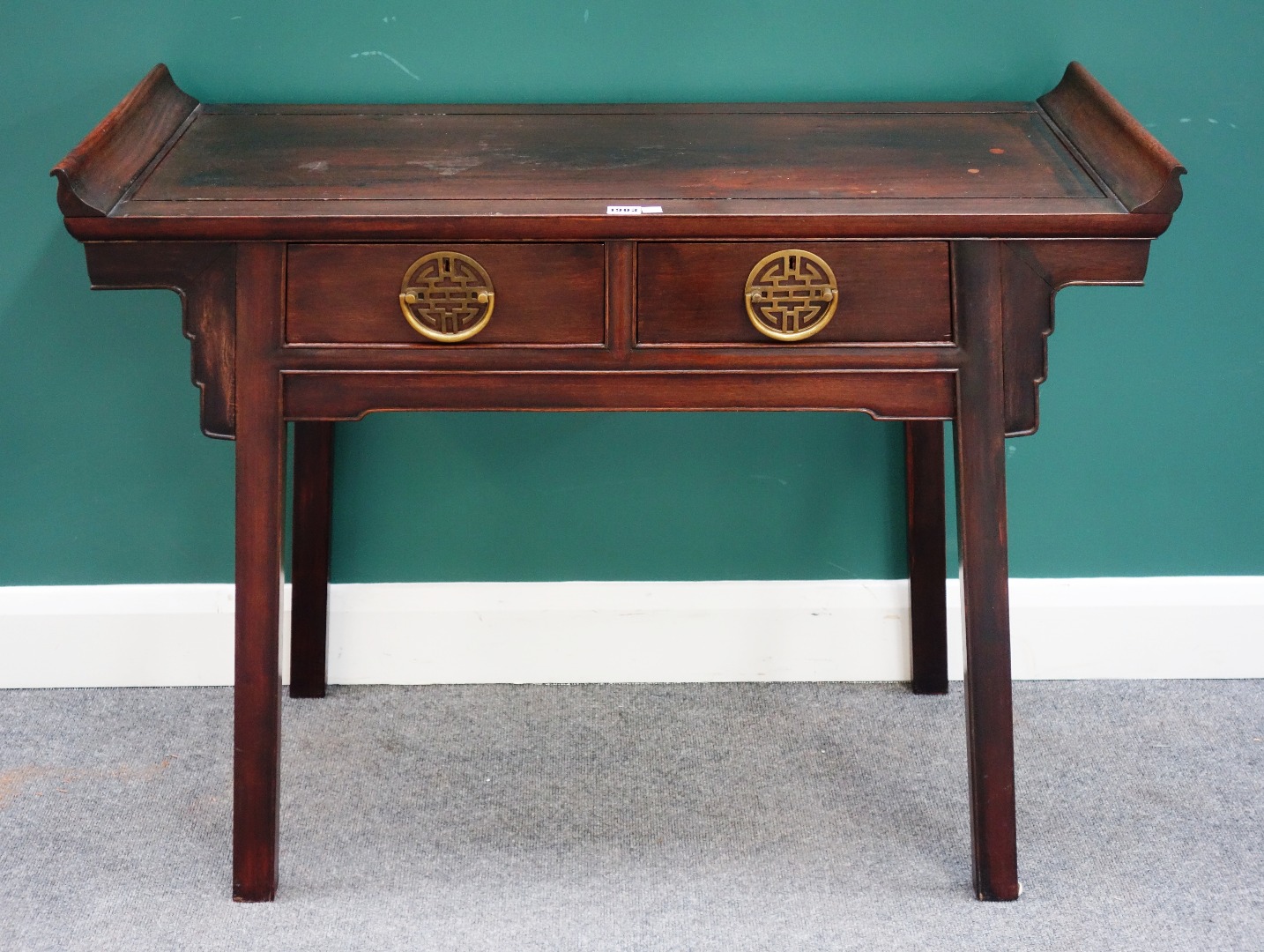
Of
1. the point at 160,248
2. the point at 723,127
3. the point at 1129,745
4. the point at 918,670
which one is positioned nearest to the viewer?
the point at 160,248

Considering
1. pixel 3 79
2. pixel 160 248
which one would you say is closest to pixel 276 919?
pixel 160 248

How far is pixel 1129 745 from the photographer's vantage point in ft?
6.11

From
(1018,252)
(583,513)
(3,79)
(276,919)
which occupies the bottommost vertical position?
(276,919)

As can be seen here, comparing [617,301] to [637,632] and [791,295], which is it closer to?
[791,295]

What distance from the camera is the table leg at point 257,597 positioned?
143cm

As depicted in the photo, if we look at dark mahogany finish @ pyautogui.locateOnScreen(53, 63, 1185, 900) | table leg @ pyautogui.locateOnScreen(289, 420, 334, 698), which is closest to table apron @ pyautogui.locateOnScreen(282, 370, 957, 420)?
dark mahogany finish @ pyautogui.locateOnScreen(53, 63, 1185, 900)

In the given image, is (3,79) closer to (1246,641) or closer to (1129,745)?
(1129,745)

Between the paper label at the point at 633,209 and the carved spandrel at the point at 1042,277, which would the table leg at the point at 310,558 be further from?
the carved spandrel at the point at 1042,277

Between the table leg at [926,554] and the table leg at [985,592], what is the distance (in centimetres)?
48

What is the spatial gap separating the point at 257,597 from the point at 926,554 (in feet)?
3.66

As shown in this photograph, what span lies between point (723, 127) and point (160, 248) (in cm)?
82

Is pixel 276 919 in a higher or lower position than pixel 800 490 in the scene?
lower

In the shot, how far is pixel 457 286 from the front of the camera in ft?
4.64

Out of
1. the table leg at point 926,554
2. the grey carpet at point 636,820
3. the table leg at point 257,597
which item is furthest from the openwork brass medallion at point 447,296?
the table leg at point 926,554
